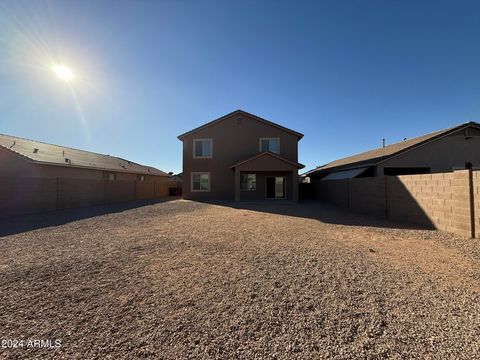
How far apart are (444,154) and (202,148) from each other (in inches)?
742

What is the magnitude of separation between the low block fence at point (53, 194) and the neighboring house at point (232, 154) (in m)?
6.14

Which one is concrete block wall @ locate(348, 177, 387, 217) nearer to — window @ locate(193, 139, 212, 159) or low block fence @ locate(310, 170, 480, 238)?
low block fence @ locate(310, 170, 480, 238)

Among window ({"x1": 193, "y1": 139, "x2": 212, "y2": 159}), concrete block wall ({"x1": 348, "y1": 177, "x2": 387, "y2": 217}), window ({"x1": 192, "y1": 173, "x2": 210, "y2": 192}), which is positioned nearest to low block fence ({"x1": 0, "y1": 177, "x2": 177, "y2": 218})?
window ({"x1": 192, "y1": 173, "x2": 210, "y2": 192})

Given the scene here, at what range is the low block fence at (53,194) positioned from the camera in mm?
10877

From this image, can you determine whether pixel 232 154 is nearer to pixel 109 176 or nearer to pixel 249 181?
pixel 249 181

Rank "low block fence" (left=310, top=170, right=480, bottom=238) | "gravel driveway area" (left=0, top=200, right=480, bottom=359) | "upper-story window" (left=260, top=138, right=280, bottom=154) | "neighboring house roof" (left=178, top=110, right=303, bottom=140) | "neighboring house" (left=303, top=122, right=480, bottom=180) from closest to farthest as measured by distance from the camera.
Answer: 1. "gravel driveway area" (left=0, top=200, right=480, bottom=359)
2. "low block fence" (left=310, top=170, right=480, bottom=238)
3. "neighboring house" (left=303, top=122, right=480, bottom=180)
4. "neighboring house roof" (left=178, top=110, right=303, bottom=140)
5. "upper-story window" (left=260, top=138, right=280, bottom=154)

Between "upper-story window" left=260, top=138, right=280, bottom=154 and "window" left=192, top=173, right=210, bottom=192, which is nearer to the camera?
"upper-story window" left=260, top=138, right=280, bottom=154

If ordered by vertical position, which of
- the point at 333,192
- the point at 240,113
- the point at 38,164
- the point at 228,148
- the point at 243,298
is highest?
the point at 240,113

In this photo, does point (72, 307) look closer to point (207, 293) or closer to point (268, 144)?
point (207, 293)

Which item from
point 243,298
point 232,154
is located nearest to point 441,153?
point 232,154

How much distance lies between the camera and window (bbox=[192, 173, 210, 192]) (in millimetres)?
20734

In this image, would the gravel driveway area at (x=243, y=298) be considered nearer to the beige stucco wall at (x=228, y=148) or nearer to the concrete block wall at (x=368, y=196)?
the concrete block wall at (x=368, y=196)

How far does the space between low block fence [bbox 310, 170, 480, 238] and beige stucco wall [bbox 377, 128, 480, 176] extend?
20.6 ft

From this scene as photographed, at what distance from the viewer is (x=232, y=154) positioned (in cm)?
2053
